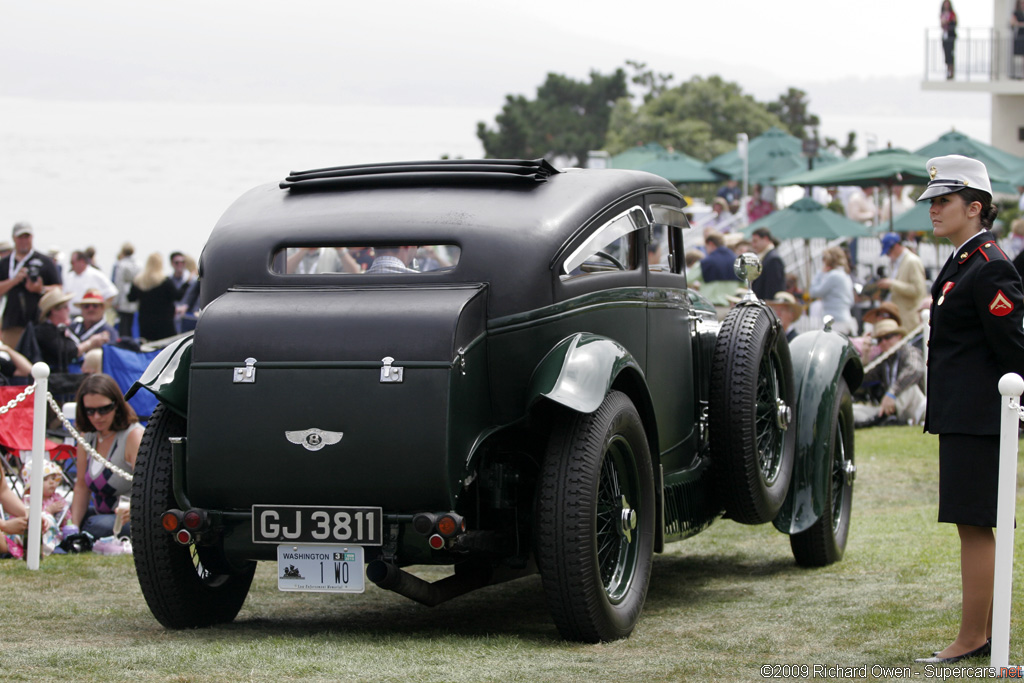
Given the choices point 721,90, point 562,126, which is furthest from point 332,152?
point 721,90

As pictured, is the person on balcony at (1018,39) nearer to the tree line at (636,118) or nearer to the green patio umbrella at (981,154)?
the green patio umbrella at (981,154)

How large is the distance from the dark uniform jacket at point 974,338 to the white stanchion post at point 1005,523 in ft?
0.82

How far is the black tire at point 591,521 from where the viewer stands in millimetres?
5461

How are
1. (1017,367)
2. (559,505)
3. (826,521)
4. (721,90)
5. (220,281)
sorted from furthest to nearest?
1. (721,90)
2. (826,521)
3. (220,281)
4. (559,505)
5. (1017,367)

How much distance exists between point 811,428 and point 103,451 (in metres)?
4.32

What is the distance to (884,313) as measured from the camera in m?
15.0

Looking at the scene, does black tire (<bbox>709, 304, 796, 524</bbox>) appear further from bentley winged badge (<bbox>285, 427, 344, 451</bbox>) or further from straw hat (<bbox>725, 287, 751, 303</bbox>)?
bentley winged badge (<bbox>285, 427, 344, 451</bbox>)

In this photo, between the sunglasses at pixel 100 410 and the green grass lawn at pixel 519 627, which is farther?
the sunglasses at pixel 100 410

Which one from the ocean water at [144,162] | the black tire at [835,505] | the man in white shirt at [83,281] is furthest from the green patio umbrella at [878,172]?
the black tire at [835,505]

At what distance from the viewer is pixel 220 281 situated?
238 inches

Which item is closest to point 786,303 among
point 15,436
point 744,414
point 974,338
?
point 744,414

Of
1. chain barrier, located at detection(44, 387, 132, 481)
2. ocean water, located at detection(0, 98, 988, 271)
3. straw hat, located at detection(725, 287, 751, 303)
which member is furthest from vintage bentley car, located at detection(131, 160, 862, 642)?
ocean water, located at detection(0, 98, 988, 271)

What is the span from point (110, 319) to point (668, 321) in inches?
720

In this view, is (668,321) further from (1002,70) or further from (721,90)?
(721,90)
